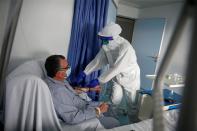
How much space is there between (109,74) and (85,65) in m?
0.53

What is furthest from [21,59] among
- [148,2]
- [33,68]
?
[148,2]

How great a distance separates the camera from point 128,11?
427cm

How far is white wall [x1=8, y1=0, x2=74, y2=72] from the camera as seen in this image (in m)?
1.85

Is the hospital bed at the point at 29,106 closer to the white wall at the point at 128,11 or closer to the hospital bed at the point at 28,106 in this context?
the hospital bed at the point at 28,106

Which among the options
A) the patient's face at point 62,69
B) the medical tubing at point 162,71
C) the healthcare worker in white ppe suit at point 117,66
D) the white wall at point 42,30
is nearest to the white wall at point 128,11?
the healthcare worker in white ppe suit at point 117,66

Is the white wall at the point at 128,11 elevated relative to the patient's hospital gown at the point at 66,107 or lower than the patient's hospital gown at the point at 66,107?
elevated

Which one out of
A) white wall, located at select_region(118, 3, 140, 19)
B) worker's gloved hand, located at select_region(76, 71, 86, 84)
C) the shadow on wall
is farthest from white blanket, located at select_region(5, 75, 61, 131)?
white wall, located at select_region(118, 3, 140, 19)

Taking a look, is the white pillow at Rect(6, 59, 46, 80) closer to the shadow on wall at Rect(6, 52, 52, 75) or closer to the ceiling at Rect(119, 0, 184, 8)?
the shadow on wall at Rect(6, 52, 52, 75)

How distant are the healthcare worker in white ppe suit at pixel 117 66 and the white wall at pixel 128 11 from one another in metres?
2.12

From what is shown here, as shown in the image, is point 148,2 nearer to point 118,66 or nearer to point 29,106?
point 118,66

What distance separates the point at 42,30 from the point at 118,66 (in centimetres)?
97

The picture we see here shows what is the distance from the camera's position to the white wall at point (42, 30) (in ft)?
6.07

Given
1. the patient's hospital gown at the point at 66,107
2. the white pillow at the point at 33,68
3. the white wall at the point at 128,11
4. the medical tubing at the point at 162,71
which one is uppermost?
the white wall at the point at 128,11

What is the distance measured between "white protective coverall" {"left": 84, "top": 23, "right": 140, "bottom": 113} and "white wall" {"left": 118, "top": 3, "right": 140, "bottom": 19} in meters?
2.12
